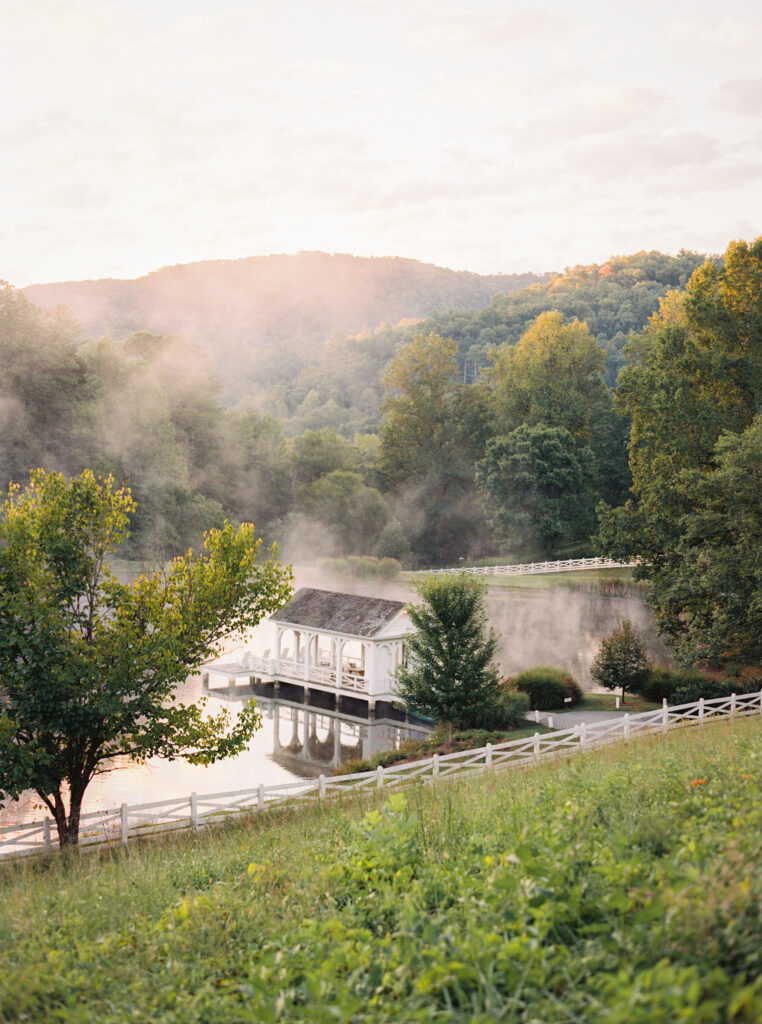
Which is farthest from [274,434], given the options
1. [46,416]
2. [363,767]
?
[363,767]

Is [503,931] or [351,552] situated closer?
[503,931]

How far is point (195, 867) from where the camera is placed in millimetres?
9227

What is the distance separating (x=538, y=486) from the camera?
60875 mm

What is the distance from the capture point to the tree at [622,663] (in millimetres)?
29406

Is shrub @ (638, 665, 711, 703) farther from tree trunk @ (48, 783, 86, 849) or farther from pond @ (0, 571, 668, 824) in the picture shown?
tree trunk @ (48, 783, 86, 849)

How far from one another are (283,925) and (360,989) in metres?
1.54

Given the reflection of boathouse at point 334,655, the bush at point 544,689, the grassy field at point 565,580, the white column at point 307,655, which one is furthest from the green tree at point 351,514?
the bush at point 544,689

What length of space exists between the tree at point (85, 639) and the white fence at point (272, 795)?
2.79 feet

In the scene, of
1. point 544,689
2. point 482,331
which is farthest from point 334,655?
point 482,331

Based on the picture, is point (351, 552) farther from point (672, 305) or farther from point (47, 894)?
point (47, 894)

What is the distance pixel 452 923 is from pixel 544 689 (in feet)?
80.2

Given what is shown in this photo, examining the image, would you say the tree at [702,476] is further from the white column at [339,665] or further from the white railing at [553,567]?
the white railing at [553,567]

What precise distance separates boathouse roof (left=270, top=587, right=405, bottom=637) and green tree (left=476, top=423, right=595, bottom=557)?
28.7 meters

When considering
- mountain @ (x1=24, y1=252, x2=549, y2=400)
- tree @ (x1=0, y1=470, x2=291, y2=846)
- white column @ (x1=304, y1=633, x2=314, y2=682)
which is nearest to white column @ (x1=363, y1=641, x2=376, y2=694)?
white column @ (x1=304, y1=633, x2=314, y2=682)
